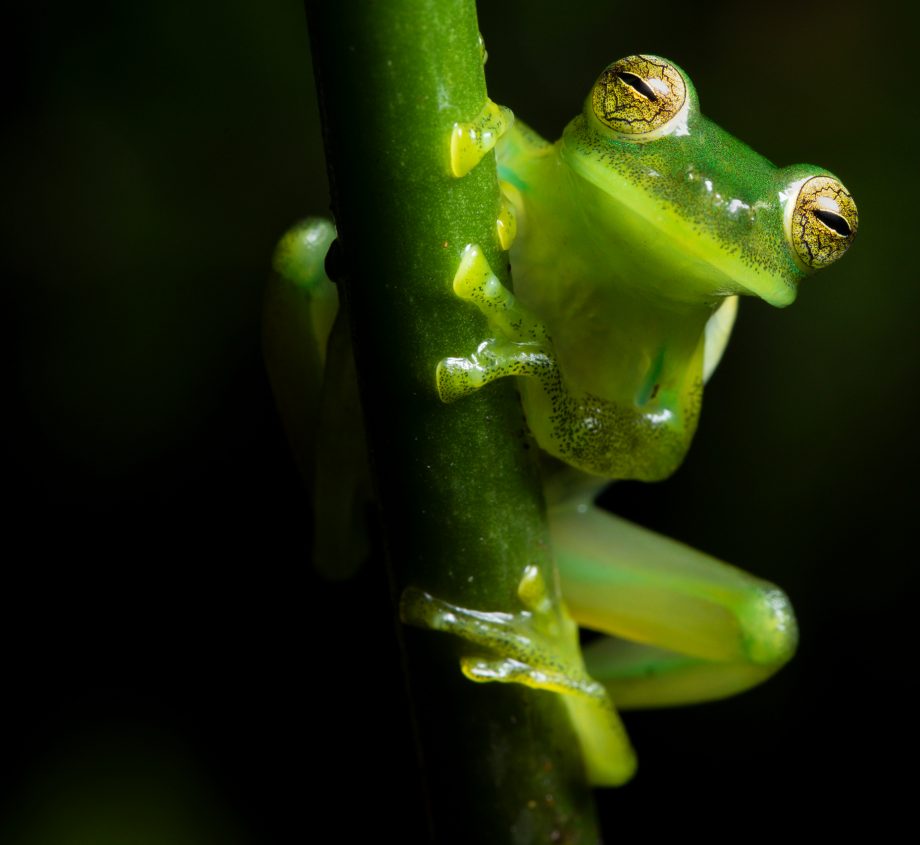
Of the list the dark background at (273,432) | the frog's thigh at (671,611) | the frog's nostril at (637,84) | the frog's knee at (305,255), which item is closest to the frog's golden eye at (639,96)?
the frog's nostril at (637,84)

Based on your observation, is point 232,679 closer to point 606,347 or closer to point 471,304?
point 606,347

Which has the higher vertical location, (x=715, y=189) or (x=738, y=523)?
(x=715, y=189)

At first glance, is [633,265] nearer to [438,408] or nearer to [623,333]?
[623,333]

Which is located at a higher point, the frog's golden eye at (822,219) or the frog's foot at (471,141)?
the frog's foot at (471,141)

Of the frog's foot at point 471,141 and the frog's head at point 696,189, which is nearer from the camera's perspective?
the frog's foot at point 471,141

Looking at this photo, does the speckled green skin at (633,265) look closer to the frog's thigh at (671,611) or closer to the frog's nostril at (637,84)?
the frog's nostril at (637,84)

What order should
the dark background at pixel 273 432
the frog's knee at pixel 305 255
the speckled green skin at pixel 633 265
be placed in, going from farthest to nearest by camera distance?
the dark background at pixel 273 432, the frog's knee at pixel 305 255, the speckled green skin at pixel 633 265

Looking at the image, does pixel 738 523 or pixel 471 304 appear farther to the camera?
pixel 738 523

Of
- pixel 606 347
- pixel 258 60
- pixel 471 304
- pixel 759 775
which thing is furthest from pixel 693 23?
pixel 471 304
